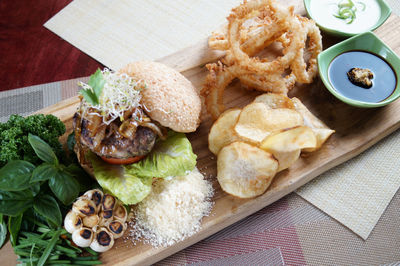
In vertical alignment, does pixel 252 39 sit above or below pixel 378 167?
above

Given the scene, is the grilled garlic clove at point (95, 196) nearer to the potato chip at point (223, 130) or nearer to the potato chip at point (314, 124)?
the potato chip at point (223, 130)

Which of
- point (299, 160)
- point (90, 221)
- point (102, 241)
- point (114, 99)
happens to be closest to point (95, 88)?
point (114, 99)

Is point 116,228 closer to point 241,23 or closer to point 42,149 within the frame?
point 42,149

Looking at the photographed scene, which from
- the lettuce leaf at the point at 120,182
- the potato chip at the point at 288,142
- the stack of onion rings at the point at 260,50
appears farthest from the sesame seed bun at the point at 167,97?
the potato chip at the point at 288,142

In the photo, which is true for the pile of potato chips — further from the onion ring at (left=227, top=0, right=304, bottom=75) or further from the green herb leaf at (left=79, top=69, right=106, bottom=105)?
the green herb leaf at (left=79, top=69, right=106, bottom=105)

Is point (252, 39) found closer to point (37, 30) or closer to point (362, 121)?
point (362, 121)

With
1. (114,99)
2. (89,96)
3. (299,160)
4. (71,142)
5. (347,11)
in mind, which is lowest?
(299,160)

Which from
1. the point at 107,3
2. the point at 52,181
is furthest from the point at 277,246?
the point at 107,3
